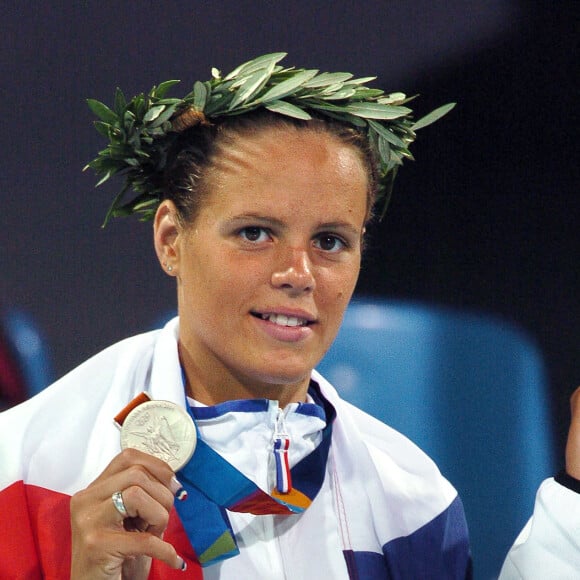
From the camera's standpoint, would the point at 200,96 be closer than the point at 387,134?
Yes

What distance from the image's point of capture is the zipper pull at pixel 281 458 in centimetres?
207

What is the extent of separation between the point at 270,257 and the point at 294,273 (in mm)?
60

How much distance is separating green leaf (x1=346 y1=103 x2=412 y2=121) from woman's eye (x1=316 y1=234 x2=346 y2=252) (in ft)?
0.88

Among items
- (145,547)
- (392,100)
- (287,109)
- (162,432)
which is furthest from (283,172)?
(145,547)

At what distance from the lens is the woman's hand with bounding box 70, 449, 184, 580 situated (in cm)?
170

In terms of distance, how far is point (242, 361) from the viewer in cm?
206

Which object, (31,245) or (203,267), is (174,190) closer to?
(203,267)

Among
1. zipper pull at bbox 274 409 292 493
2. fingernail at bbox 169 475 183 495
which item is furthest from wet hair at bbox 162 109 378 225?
fingernail at bbox 169 475 183 495

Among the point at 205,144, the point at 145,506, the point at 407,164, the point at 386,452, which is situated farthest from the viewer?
the point at 407,164

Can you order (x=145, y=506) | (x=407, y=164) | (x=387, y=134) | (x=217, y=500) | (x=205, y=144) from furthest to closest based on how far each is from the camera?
(x=407, y=164)
(x=387, y=134)
(x=205, y=144)
(x=217, y=500)
(x=145, y=506)

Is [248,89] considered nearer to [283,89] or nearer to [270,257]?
[283,89]

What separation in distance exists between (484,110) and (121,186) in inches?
40.2

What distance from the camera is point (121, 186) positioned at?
246cm

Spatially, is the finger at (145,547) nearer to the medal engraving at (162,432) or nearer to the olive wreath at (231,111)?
the medal engraving at (162,432)
